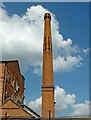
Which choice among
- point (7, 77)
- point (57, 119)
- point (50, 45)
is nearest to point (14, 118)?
point (57, 119)

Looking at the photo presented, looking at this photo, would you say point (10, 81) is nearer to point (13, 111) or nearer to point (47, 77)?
point (47, 77)

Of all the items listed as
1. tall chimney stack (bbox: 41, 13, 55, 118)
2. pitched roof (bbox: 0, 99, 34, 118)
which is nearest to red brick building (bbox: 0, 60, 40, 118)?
pitched roof (bbox: 0, 99, 34, 118)

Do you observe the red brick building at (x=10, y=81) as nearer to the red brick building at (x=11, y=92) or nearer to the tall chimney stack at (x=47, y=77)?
the red brick building at (x=11, y=92)

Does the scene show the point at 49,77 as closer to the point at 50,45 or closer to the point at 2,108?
the point at 50,45

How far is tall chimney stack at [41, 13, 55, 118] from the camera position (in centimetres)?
2292

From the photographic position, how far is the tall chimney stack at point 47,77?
2292 centimetres

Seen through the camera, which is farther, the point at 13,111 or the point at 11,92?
the point at 11,92

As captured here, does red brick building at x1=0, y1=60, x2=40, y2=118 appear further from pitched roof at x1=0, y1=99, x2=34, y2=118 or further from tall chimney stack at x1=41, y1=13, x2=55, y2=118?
tall chimney stack at x1=41, y1=13, x2=55, y2=118

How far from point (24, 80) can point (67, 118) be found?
60.0 ft

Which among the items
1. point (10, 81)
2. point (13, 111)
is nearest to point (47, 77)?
point (10, 81)

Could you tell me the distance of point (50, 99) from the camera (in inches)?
915

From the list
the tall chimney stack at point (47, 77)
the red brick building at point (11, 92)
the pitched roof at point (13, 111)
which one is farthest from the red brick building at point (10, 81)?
the tall chimney stack at point (47, 77)

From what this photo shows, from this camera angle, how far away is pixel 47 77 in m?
24.7

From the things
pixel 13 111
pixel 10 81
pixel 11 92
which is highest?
pixel 10 81
